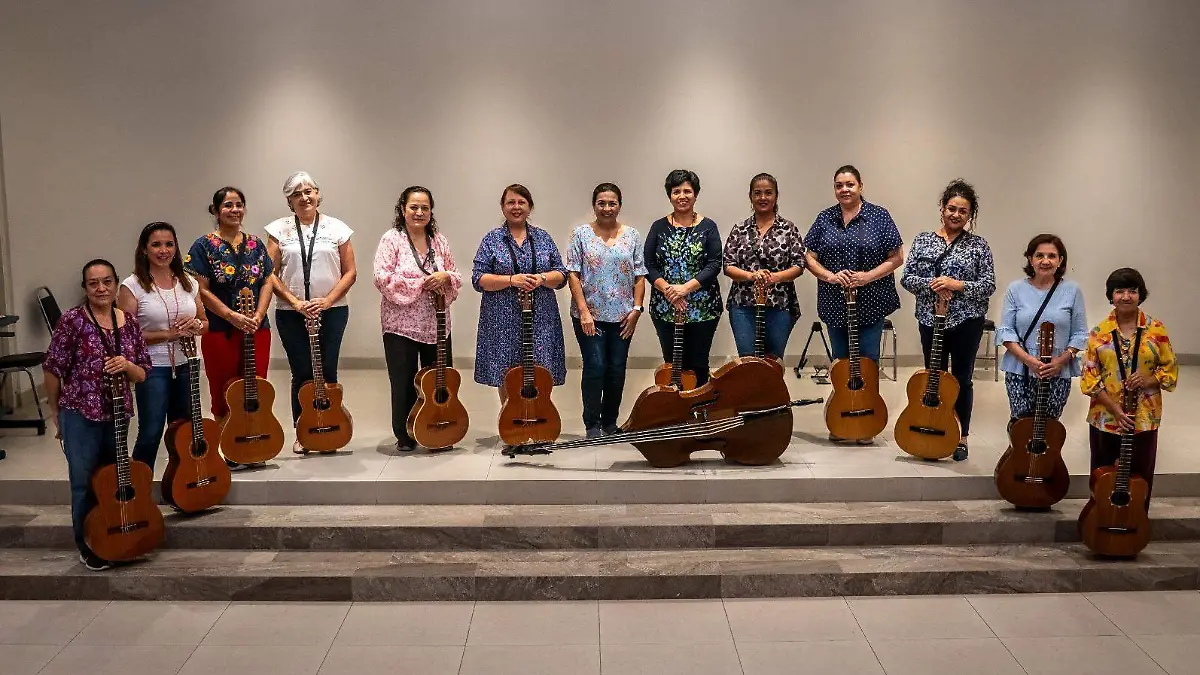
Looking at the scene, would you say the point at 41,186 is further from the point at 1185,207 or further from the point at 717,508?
the point at 1185,207

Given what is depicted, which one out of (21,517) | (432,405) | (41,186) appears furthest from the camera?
(41,186)

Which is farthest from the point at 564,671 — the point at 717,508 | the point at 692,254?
the point at 692,254

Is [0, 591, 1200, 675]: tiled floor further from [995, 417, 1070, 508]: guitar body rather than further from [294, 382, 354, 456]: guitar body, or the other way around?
[294, 382, 354, 456]: guitar body

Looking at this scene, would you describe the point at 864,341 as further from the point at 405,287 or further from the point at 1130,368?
the point at 405,287

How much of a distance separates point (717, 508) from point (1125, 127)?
4.83 m

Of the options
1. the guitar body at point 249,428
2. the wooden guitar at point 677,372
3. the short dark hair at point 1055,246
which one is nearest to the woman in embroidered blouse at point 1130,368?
the short dark hair at point 1055,246

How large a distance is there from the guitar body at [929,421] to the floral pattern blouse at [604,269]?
4.80ft

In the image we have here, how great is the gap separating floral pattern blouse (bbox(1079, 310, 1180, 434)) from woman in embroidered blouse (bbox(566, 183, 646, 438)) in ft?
6.87

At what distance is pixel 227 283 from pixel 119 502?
1.18 meters

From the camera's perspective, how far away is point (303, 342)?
5.29 m

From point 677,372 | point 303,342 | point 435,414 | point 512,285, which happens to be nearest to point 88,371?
point 303,342

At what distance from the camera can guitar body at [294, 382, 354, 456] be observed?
5262mm

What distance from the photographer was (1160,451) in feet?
17.7

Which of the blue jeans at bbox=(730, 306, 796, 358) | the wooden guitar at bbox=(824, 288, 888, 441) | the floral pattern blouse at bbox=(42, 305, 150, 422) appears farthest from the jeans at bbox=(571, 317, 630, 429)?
the floral pattern blouse at bbox=(42, 305, 150, 422)
